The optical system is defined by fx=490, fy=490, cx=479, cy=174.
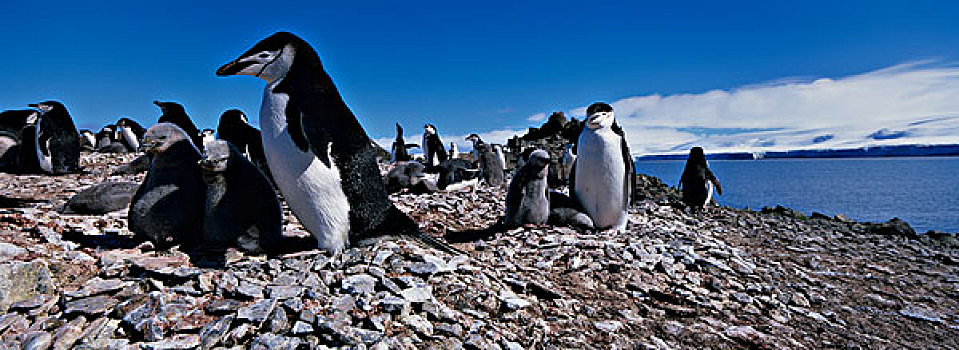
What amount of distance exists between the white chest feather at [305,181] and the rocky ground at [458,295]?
0.86ft

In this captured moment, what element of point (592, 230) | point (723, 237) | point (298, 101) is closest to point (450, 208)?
point (592, 230)

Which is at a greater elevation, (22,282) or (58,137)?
(58,137)

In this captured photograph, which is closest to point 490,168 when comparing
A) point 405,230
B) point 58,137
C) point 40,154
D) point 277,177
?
point 405,230

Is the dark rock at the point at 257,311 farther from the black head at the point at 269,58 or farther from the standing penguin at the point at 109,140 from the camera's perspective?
the standing penguin at the point at 109,140

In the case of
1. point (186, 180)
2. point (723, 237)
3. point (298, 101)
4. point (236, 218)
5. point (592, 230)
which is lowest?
point (723, 237)

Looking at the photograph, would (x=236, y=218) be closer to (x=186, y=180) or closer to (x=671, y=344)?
(x=186, y=180)

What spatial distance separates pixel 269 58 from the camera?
4211 millimetres

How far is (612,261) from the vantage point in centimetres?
528

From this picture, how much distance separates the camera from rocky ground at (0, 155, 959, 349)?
2959 mm

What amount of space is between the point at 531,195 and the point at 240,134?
524 centimetres

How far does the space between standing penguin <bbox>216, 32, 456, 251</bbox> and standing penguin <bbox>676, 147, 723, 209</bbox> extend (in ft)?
30.5

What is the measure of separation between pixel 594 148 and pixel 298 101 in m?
3.94

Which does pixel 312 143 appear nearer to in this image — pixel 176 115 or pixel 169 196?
pixel 169 196

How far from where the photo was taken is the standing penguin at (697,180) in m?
11.5
